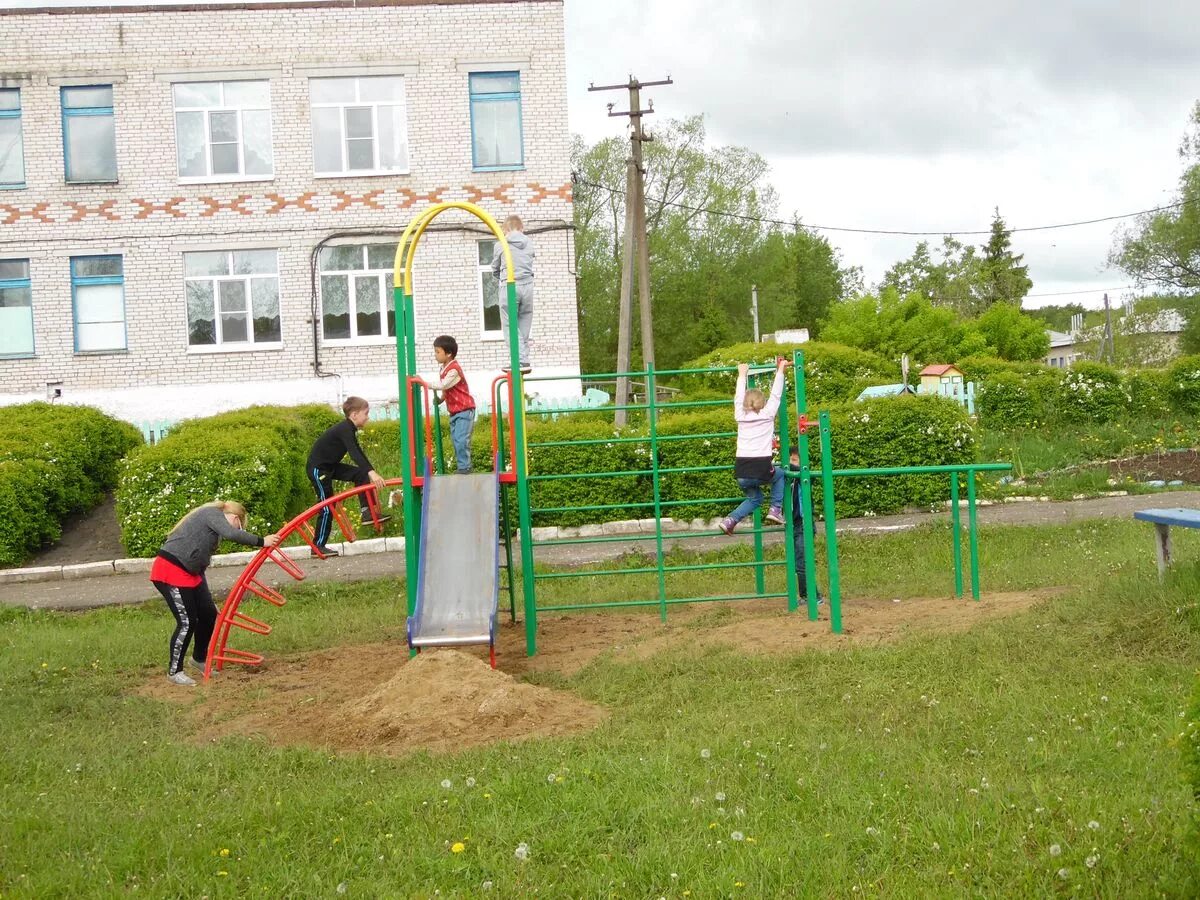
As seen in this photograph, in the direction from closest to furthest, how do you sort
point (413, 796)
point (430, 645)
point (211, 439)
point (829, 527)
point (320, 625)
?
point (413, 796) → point (430, 645) → point (829, 527) → point (320, 625) → point (211, 439)

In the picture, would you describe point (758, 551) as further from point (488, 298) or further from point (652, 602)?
point (488, 298)

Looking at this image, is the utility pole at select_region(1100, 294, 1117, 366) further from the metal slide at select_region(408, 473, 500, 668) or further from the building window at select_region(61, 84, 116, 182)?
the metal slide at select_region(408, 473, 500, 668)

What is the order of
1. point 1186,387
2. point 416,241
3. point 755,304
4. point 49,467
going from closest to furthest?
point 416,241
point 49,467
point 1186,387
point 755,304

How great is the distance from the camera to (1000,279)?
62375 millimetres

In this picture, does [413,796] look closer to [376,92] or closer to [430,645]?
[430,645]

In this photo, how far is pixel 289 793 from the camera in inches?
224

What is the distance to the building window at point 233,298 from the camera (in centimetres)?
2323

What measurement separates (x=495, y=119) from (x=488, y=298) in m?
3.47

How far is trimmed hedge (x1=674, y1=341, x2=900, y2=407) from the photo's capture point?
24.8m

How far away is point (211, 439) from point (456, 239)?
9.12m

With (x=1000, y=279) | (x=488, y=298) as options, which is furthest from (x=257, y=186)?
(x=1000, y=279)

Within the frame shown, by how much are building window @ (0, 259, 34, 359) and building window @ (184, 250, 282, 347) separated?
10.0 feet

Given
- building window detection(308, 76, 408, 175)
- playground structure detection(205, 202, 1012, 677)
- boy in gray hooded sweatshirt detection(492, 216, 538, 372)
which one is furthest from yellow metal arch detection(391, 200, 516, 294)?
building window detection(308, 76, 408, 175)

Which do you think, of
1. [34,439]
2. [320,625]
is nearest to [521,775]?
[320,625]
